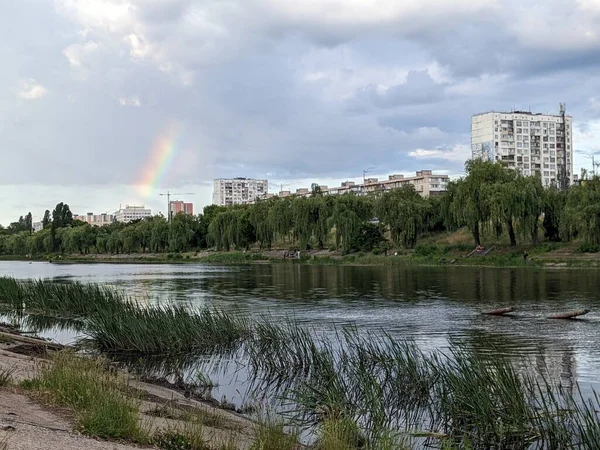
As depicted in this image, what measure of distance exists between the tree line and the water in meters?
8.27

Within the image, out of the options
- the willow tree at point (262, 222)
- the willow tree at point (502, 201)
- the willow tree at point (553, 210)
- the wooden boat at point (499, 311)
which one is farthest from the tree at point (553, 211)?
the willow tree at point (262, 222)

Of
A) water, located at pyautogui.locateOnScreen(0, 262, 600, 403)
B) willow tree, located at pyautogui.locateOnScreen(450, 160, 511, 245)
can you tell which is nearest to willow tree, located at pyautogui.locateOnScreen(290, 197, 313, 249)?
willow tree, located at pyautogui.locateOnScreen(450, 160, 511, 245)

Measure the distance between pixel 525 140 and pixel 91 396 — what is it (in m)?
181

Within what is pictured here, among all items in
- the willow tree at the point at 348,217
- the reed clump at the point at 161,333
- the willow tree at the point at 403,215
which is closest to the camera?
the reed clump at the point at 161,333

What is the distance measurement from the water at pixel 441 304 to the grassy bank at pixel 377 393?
170 centimetres

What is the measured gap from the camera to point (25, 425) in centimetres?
998

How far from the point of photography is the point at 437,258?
241ft

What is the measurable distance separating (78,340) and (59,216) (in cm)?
16701

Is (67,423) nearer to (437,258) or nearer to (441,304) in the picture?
(441,304)

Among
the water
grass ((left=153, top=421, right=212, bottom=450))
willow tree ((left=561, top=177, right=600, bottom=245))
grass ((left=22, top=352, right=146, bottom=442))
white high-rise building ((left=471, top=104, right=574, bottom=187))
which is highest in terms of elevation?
white high-rise building ((left=471, top=104, right=574, bottom=187))

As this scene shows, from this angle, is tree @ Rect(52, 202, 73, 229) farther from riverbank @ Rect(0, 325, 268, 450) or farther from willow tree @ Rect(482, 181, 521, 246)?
riverbank @ Rect(0, 325, 268, 450)

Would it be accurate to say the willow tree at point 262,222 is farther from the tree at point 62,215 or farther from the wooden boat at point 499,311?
the tree at point 62,215

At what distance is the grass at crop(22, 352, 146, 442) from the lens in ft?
33.5

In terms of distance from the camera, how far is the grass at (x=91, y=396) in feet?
33.5
